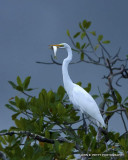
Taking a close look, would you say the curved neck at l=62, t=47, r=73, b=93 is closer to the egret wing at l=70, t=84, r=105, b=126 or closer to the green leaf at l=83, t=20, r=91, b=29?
the egret wing at l=70, t=84, r=105, b=126

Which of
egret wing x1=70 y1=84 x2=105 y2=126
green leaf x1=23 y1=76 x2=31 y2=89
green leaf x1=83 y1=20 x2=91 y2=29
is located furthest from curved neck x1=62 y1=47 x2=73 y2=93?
green leaf x1=23 y1=76 x2=31 y2=89

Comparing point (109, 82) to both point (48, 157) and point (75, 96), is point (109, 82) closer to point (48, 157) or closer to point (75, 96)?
point (75, 96)

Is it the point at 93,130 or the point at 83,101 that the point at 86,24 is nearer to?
the point at 83,101

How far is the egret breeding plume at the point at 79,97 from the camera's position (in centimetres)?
437

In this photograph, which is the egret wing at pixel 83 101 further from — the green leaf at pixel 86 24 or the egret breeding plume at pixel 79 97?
the green leaf at pixel 86 24

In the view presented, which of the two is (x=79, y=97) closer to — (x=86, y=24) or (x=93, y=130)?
(x=93, y=130)

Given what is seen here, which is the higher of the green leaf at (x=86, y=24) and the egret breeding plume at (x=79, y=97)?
the green leaf at (x=86, y=24)

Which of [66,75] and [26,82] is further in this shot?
[66,75]

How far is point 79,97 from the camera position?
4469 mm

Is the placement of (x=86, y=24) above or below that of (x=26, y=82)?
above

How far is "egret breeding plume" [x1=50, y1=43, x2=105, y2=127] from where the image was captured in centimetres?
437

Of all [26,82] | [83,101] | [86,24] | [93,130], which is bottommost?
[93,130]

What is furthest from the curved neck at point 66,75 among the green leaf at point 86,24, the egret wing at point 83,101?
the green leaf at point 86,24

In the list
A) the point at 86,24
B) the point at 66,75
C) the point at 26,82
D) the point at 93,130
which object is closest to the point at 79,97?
the point at 66,75
